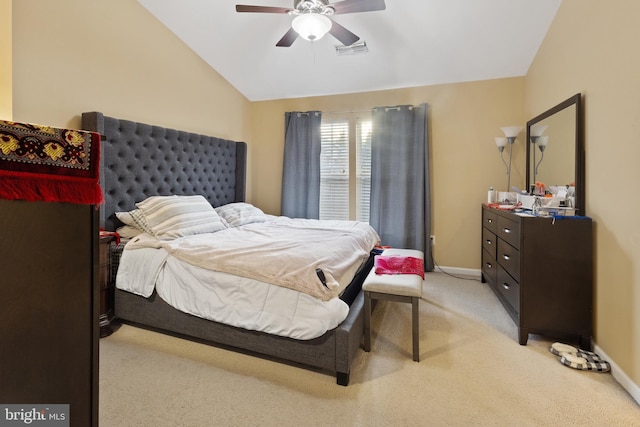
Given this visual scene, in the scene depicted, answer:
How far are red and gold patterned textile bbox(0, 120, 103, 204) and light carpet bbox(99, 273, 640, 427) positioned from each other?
49.4 inches

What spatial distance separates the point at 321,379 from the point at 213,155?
304 cm

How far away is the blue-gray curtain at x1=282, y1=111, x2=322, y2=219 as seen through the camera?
171 inches

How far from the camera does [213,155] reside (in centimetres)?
386

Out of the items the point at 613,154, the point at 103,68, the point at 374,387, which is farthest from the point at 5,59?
the point at 613,154

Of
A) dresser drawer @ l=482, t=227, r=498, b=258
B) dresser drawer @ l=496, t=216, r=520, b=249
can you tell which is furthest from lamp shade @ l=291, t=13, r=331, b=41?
dresser drawer @ l=482, t=227, r=498, b=258

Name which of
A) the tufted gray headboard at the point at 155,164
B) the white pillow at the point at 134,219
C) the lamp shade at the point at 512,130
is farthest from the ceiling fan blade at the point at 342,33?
the white pillow at the point at 134,219

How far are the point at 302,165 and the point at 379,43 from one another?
1.85 metres

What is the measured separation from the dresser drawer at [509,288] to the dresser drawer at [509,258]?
2.2 inches

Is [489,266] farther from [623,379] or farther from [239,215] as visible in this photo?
[239,215]

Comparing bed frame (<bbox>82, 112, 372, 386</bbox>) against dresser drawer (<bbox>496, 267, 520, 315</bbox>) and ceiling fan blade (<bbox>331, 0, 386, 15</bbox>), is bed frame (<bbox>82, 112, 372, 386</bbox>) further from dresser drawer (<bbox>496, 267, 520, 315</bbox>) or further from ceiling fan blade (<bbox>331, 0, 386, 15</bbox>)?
ceiling fan blade (<bbox>331, 0, 386, 15</bbox>)

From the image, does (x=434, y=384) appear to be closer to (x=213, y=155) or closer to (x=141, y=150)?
(x=141, y=150)

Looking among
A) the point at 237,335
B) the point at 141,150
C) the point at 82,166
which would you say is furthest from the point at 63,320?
the point at 141,150

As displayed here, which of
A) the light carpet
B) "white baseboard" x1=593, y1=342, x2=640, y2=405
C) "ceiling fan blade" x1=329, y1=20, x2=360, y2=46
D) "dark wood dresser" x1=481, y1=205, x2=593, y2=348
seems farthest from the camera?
"ceiling fan blade" x1=329, y1=20, x2=360, y2=46

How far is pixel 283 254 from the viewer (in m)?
2.02
